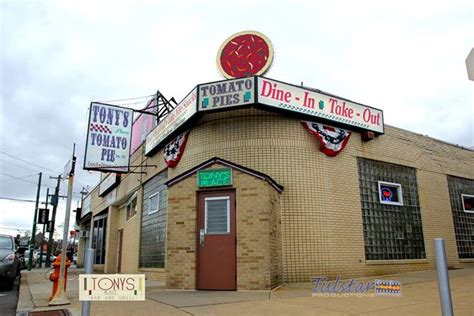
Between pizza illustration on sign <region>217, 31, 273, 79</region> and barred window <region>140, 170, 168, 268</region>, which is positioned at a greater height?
pizza illustration on sign <region>217, 31, 273, 79</region>

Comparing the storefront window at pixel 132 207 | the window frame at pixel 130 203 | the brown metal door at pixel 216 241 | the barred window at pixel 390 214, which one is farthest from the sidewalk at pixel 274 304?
the storefront window at pixel 132 207

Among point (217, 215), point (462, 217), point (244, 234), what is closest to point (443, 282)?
point (244, 234)

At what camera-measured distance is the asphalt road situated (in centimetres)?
744

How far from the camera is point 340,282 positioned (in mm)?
9883

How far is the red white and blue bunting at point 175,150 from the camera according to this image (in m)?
12.2

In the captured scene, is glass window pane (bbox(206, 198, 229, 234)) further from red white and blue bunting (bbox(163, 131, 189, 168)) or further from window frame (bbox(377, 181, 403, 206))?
window frame (bbox(377, 181, 403, 206))

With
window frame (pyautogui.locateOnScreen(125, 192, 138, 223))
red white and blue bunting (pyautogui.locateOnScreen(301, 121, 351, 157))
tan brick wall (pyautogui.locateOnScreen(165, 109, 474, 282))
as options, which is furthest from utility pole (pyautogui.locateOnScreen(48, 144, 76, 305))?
window frame (pyautogui.locateOnScreen(125, 192, 138, 223))

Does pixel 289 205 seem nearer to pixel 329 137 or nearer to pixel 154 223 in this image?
pixel 329 137

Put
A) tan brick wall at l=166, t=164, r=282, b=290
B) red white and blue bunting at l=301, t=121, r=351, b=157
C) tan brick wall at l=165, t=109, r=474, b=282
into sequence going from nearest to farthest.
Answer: tan brick wall at l=166, t=164, r=282, b=290 → tan brick wall at l=165, t=109, r=474, b=282 → red white and blue bunting at l=301, t=121, r=351, b=157

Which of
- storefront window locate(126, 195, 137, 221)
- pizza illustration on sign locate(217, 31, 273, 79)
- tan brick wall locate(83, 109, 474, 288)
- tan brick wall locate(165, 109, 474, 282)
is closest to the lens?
tan brick wall locate(83, 109, 474, 288)

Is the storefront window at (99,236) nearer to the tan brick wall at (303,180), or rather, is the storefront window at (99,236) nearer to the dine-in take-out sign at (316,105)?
the tan brick wall at (303,180)

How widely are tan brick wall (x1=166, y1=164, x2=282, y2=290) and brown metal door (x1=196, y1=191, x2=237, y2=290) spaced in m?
0.15

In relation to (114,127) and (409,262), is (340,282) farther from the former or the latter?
(114,127)

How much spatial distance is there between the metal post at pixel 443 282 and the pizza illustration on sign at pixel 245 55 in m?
8.49
